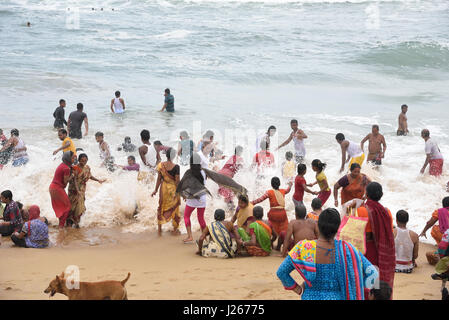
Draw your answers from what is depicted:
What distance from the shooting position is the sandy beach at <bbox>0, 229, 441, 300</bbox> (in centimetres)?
512

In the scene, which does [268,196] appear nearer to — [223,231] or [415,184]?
[223,231]

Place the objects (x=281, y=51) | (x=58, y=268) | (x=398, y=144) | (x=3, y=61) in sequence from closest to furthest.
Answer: (x=58, y=268) → (x=398, y=144) → (x=3, y=61) → (x=281, y=51)

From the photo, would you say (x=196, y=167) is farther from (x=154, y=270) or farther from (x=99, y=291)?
(x=99, y=291)

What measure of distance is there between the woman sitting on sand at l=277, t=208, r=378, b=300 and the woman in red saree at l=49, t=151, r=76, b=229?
530 cm

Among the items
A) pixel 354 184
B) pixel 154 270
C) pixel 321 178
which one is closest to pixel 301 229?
pixel 354 184

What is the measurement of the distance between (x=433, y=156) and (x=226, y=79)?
14.9m

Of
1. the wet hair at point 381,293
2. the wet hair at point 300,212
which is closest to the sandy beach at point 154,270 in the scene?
the wet hair at point 300,212

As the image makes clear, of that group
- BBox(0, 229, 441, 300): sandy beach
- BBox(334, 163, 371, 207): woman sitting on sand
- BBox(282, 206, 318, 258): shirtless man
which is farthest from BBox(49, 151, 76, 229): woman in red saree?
BBox(334, 163, 371, 207): woman sitting on sand

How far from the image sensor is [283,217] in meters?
7.37

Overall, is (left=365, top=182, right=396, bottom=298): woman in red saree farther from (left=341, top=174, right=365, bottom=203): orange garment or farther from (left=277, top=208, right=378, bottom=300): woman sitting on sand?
(left=341, top=174, right=365, bottom=203): orange garment
